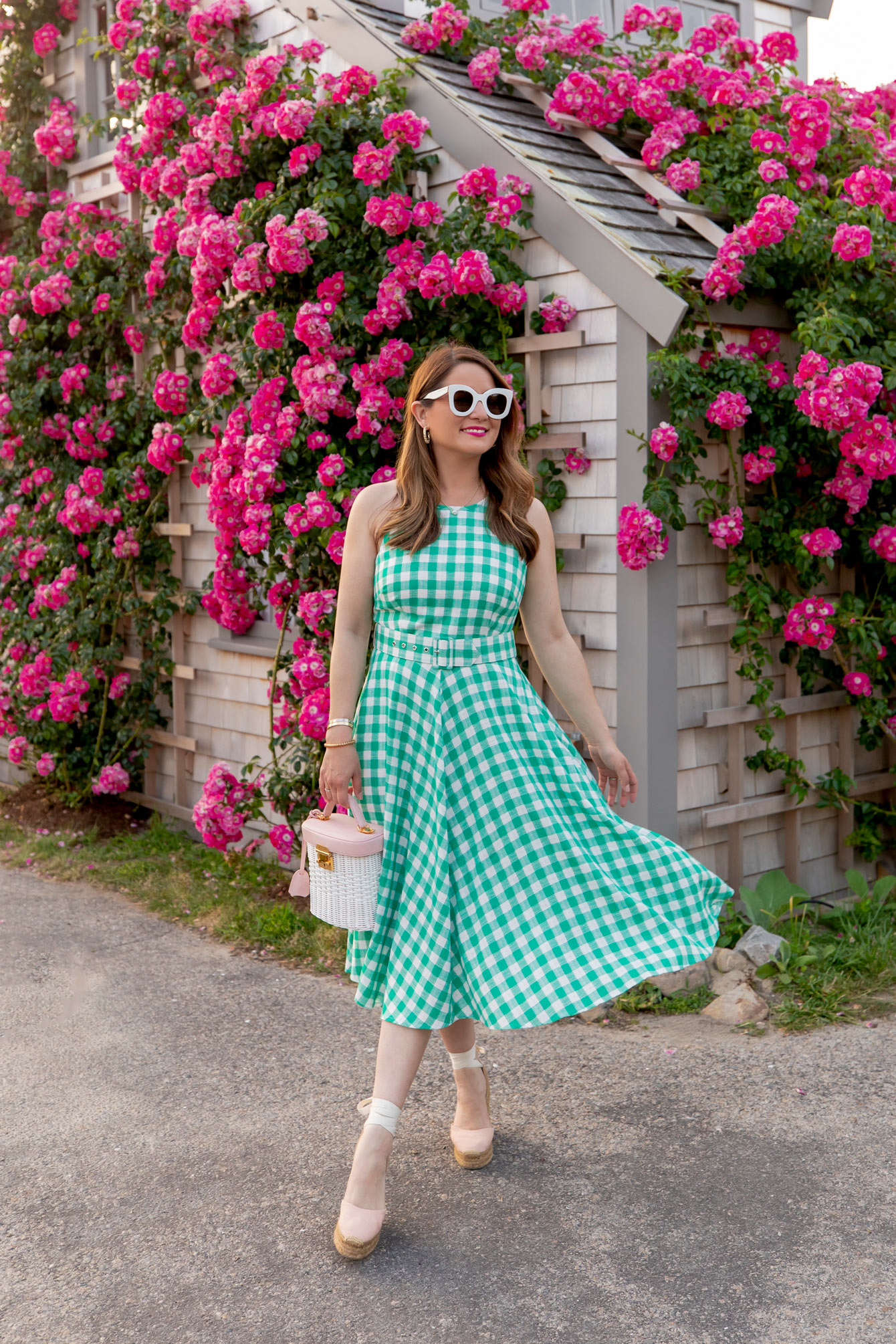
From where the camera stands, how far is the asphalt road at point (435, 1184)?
250 centimetres

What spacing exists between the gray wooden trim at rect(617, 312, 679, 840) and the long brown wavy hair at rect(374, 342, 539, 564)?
4.91 ft

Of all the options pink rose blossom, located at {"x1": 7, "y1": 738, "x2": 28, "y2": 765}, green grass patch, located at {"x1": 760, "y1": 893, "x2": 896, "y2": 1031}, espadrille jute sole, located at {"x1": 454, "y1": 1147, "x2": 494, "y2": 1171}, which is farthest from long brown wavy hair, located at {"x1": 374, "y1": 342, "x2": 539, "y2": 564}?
pink rose blossom, located at {"x1": 7, "y1": 738, "x2": 28, "y2": 765}

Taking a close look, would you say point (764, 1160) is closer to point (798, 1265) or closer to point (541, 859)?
point (798, 1265)

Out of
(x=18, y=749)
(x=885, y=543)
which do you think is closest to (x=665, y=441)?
(x=885, y=543)

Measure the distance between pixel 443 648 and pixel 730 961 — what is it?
205cm

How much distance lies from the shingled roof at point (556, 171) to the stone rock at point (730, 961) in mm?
2098

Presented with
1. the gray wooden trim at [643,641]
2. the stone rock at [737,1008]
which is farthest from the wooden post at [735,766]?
the stone rock at [737,1008]

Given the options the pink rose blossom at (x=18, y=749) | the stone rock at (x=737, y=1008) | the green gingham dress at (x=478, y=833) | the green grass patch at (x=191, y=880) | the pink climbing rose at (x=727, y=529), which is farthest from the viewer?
the pink rose blossom at (x=18, y=749)

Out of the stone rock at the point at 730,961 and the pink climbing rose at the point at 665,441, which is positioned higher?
the pink climbing rose at the point at 665,441

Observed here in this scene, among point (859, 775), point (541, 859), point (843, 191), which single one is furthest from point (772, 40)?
point (541, 859)

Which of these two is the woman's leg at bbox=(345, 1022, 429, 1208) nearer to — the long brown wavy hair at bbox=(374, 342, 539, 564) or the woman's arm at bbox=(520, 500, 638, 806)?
the woman's arm at bbox=(520, 500, 638, 806)

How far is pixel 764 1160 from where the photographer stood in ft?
10.2

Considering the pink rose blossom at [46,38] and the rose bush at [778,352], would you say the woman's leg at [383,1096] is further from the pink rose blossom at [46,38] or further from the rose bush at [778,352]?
the pink rose blossom at [46,38]

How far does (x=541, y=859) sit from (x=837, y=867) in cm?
290
